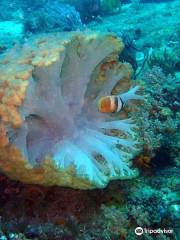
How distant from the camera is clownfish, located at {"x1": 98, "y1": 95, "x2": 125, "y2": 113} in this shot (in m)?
3.26

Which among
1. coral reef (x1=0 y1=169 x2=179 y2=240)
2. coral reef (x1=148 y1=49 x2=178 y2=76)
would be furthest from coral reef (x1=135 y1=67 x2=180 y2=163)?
coral reef (x1=148 y1=49 x2=178 y2=76)

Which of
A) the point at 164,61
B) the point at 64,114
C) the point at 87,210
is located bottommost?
the point at 87,210

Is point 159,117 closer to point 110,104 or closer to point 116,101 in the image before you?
point 116,101

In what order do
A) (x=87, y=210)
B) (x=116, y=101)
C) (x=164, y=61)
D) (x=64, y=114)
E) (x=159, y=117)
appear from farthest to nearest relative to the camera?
1. (x=164, y=61)
2. (x=159, y=117)
3. (x=116, y=101)
4. (x=64, y=114)
5. (x=87, y=210)

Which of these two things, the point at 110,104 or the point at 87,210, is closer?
the point at 87,210

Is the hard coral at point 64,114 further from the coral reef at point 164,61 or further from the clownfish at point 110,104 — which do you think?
the coral reef at point 164,61

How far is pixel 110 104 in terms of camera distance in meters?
3.25

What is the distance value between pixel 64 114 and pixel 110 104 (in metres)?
0.47

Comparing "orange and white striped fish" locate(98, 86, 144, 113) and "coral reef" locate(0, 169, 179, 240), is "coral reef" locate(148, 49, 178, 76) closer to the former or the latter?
"orange and white striped fish" locate(98, 86, 144, 113)

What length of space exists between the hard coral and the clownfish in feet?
0.42

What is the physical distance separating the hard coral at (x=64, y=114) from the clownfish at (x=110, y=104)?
127mm

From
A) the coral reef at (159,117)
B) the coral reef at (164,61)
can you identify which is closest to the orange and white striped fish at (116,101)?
the coral reef at (159,117)

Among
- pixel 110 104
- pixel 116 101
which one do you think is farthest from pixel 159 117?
pixel 110 104

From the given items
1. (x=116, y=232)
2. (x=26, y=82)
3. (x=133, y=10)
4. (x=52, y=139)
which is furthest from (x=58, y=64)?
(x=133, y=10)
